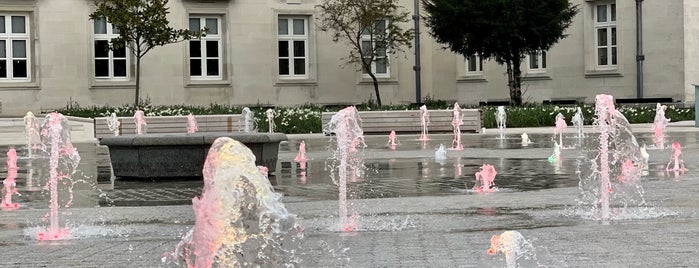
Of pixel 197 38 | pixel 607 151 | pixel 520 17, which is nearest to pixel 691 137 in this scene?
pixel 520 17

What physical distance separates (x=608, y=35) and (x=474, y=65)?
629cm

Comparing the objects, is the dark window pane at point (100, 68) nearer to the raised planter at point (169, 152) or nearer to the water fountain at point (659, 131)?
the water fountain at point (659, 131)

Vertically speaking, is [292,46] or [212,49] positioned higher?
[292,46]

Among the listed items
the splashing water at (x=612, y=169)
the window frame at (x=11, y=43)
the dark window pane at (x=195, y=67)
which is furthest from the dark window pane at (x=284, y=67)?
the splashing water at (x=612, y=169)

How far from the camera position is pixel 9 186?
52.9 feet

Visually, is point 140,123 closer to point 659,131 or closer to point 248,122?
point 248,122

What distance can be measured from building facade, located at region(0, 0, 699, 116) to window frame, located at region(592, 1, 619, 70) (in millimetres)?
35

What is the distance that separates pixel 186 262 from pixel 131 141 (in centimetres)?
1116

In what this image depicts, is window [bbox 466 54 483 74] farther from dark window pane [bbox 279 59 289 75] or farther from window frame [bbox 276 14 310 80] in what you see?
dark window pane [bbox 279 59 289 75]

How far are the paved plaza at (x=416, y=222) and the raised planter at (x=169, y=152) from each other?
0.26 metres

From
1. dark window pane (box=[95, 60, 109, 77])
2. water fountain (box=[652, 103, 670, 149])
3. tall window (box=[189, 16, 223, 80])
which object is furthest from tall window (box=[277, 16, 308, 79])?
water fountain (box=[652, 103, 670, 149])

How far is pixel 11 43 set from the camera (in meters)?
43.0

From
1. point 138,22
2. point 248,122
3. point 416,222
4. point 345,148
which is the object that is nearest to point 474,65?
point 138,22

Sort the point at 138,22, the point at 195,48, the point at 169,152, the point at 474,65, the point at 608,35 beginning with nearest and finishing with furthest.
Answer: the point at 169,152 < the point at 138,22 < the point at 608,35 < the point at 195,48 < the point at 474,65
